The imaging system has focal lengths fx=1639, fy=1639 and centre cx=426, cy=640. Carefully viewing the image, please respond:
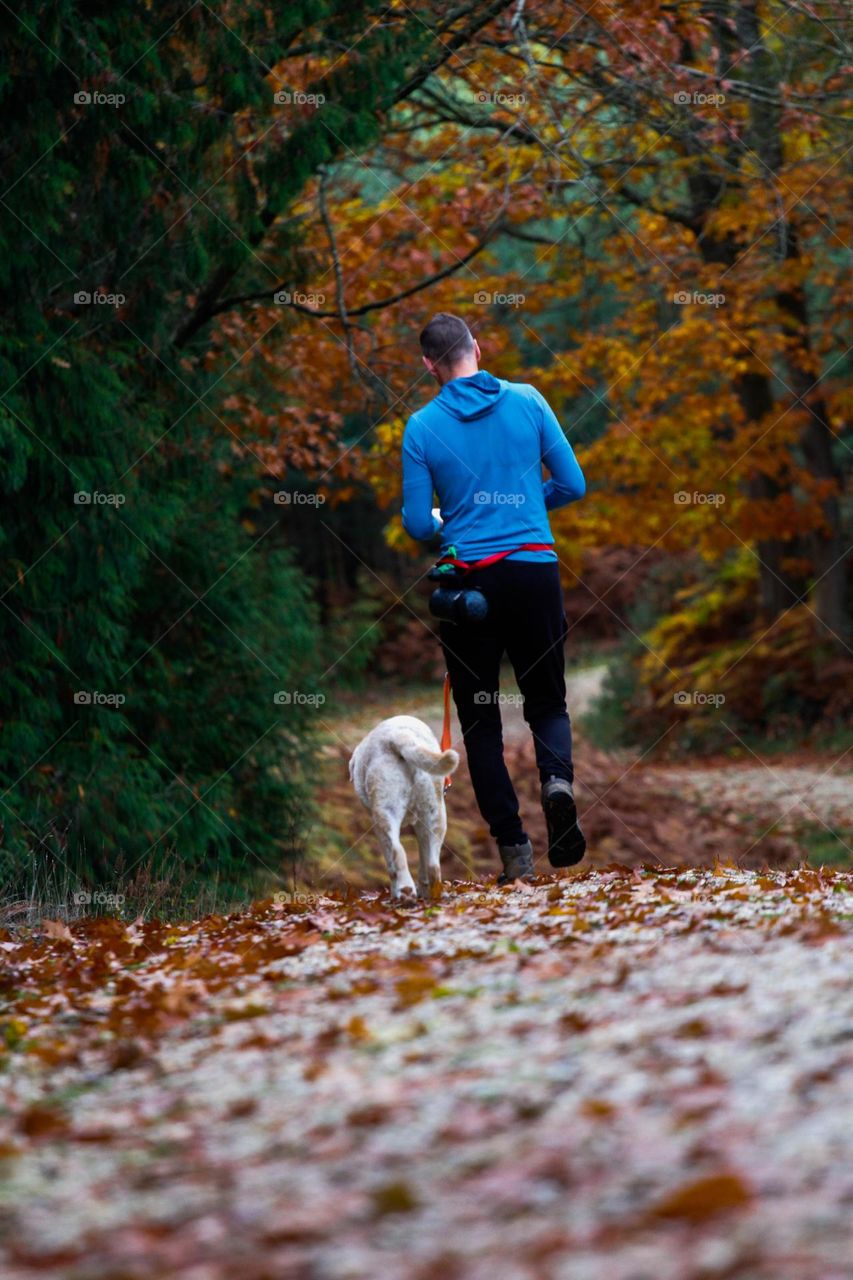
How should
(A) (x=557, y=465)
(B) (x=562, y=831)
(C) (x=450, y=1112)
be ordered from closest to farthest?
(C) (x=450, y=1112) → (B) (x=562, y=831) → (A) (x=557, y=465)

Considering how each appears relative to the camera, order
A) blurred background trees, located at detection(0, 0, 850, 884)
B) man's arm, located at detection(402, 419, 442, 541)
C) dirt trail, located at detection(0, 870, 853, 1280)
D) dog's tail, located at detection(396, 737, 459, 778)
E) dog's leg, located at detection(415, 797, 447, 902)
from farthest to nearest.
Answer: blurred background trees, located at detection(0, 0, 850, 884), man's arm, located at detection(402, 419, 442, 541), dog's leg, located at detection(415, 797, 447, 902), dog's tail, located at detection(396, 737, 459, 778), dirt trail, located at detection(0, 870, 853, 1280)

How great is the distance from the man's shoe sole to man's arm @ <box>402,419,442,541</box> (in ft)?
4.05

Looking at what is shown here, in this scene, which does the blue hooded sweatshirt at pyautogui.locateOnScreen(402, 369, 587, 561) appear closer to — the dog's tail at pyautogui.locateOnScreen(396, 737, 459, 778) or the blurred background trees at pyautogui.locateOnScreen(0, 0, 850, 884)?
the dog's tail at pyautogui.locateOnScreen(396, 737, 459, 778)

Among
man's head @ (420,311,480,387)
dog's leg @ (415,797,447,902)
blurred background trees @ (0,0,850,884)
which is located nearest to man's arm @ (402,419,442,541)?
man's head @ (420,311,480,387)

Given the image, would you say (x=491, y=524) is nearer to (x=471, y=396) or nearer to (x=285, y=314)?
(x=471, y=396)

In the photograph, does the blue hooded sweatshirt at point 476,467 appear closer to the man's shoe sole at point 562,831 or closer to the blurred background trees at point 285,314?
the man's shoe sole at point 562,831

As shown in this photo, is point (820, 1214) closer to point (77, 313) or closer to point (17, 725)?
point (17, 725)

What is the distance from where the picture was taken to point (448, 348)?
6.83 m

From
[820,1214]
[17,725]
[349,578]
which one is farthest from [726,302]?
[349,578]

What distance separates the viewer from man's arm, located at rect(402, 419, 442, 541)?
22.4ft

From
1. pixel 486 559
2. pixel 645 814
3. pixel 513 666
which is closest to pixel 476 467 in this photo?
pixel 486 559

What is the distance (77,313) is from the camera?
10383mm

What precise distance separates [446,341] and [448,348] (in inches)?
1.2

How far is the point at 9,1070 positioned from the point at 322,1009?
Result: 0.82 m
